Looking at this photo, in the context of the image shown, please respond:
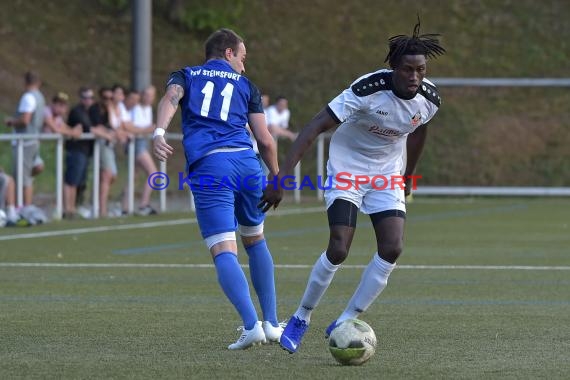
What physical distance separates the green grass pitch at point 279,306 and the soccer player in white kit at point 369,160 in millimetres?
374

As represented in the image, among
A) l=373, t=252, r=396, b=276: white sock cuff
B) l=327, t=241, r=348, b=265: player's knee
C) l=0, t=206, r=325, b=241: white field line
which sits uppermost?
l=327, t=241, r=348, b=265: player's knee

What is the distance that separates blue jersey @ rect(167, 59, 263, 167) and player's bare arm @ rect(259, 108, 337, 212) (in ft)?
1.79

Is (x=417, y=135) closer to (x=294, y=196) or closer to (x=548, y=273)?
(x=548, y=273)

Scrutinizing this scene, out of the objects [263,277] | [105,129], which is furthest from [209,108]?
[105,129]

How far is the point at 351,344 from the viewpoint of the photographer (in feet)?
25.7

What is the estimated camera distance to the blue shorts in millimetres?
8617

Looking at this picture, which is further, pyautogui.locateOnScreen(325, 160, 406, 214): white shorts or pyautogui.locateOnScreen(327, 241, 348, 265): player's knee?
pyautogui.locateOnScreen(325, 160, 406, 214): white shorts

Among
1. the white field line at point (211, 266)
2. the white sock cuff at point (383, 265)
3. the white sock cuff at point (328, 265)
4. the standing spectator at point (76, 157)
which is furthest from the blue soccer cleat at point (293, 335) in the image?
the standing spectator at point (76, 157)

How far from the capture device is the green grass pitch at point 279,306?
7.77m

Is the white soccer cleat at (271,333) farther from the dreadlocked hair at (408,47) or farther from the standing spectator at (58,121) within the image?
the standing spectator at (58,121)

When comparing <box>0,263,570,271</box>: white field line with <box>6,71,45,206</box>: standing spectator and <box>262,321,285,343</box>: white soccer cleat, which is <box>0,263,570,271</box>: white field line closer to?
<box>262,321,285,343</box>: white soccer cleat

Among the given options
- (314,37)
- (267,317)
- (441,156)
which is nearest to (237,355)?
(267,317)

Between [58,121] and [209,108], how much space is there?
12386 millimetres

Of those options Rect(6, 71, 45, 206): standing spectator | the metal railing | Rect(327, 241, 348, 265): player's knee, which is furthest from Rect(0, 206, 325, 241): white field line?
Rect(327, 241, 348, 265): player's knee
